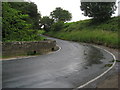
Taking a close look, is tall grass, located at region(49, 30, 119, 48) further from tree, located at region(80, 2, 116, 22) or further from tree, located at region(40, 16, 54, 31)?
tree, located at region(40, 16, 54, 31)

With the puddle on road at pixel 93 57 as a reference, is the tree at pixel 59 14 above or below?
above

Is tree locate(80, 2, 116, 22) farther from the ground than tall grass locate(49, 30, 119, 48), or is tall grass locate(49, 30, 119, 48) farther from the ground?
tree locate(80, 2, 116, 22)

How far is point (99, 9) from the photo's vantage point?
136ft

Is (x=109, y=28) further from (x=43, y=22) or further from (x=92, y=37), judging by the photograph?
(x=43, y=22)

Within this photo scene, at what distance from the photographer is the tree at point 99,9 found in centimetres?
4125

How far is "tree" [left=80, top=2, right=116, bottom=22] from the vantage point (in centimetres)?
4125

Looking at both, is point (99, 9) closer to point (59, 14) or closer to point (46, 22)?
point (46, 22)

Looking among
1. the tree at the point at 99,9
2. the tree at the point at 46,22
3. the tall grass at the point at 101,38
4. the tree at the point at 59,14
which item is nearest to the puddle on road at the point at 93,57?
the tall grass at the point at 101,38

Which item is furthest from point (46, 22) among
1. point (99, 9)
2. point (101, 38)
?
point (101, 38)

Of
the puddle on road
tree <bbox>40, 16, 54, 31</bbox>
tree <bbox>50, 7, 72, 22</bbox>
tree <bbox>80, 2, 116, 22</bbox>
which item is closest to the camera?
the puddle on road

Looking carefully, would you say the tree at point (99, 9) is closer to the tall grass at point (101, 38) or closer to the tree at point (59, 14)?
the tall grass at point (101, 38)

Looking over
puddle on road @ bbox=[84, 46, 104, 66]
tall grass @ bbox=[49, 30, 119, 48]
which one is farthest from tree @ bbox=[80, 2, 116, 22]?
puddle on road @ bbox=[84, 46, 104, 66]

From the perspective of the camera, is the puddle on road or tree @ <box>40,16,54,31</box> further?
tree @ <box>40,16,54,31</box>

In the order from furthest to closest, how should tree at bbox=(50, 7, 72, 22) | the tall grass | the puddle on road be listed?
tree at bbox=(50, 7, 72, 22)
the tall grass
the puddle on road
